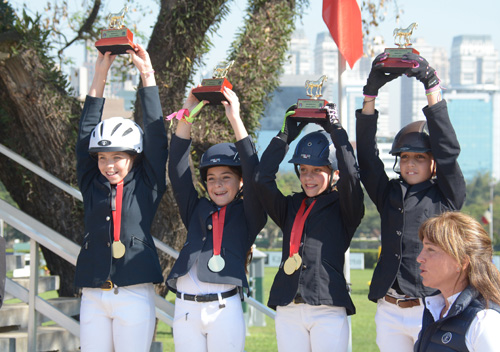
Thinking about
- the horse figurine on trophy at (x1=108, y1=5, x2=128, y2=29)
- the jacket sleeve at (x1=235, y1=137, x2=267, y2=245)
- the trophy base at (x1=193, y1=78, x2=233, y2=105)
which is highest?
the horse figurine on trophy at (x1=108, y1=5, x2=128, y2=29)

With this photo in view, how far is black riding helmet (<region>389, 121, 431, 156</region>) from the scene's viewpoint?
4.39 m

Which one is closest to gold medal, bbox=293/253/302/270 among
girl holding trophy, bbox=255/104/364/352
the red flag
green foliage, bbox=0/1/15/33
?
girl holding trophy, bbox=255/104/364/352

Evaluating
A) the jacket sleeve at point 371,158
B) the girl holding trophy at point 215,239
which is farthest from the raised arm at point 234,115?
the jacket sleeve at point 371,158

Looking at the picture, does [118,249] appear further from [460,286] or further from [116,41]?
[460,286]

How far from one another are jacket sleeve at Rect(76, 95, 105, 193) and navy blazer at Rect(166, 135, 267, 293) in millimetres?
561

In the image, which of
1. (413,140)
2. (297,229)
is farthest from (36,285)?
(413,140)

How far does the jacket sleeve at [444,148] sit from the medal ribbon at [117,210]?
1965 mm

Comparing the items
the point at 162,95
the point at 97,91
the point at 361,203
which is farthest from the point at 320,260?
the point at 162,95

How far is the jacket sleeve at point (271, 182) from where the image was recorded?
182 inches

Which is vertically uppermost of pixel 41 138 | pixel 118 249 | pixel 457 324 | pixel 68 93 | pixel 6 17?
pixel 6 17

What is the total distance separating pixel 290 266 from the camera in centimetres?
445

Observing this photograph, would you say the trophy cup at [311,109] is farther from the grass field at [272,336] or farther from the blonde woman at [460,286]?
the grass field at [272,336]

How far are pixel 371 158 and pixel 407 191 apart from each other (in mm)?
305

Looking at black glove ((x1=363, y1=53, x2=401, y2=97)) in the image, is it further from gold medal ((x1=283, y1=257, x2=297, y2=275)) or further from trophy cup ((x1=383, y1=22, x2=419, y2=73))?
gold medal ((x1=283, y1=257, x2=297, y2=275))
